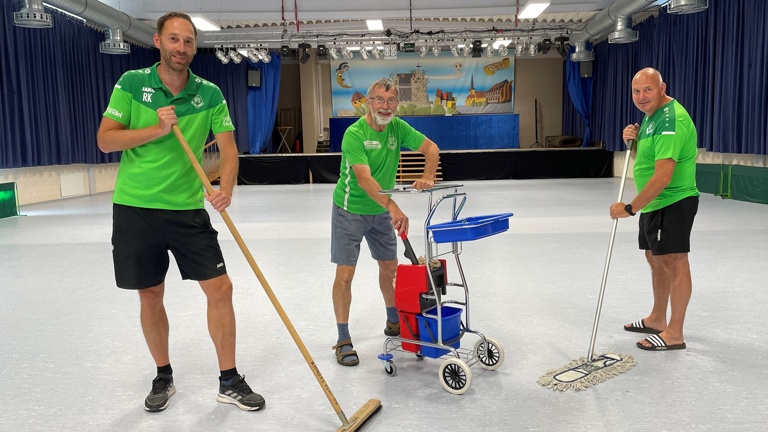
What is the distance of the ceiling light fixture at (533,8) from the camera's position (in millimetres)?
11767

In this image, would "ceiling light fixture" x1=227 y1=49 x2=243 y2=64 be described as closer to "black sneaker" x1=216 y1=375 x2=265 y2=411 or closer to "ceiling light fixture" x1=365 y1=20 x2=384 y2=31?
"ceiling light fixture" x1=365 y1=20 x2=384 y2=31

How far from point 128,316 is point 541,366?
255cm

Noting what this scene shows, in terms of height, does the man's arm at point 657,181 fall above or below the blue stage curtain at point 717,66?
below

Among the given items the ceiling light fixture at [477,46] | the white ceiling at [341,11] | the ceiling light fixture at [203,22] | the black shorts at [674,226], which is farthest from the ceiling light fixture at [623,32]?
the black shorts at [674,226]

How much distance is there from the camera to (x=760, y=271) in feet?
15.6

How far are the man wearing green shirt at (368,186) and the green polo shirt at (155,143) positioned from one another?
74 centimetres

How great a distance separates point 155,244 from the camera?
8.03ft

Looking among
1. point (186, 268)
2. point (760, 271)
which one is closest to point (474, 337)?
point (186, 268)

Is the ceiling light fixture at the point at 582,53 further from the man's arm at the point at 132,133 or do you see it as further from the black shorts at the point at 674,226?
the man's arm at the point at 132,133

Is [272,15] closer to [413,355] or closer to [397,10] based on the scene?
[397,10]

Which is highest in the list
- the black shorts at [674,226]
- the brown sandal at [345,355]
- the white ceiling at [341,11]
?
the white ceiling at [341,11]

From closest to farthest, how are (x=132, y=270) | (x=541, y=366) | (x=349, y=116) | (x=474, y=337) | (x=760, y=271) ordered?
(x=132, y=270)
(x=541, y=366)
(x=474, y=337)
(x=760, y=271)
(x=349, y=116)

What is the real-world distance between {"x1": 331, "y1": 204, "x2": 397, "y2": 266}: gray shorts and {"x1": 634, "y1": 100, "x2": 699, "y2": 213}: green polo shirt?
4.41 ft

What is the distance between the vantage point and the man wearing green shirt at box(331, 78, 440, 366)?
294cm
